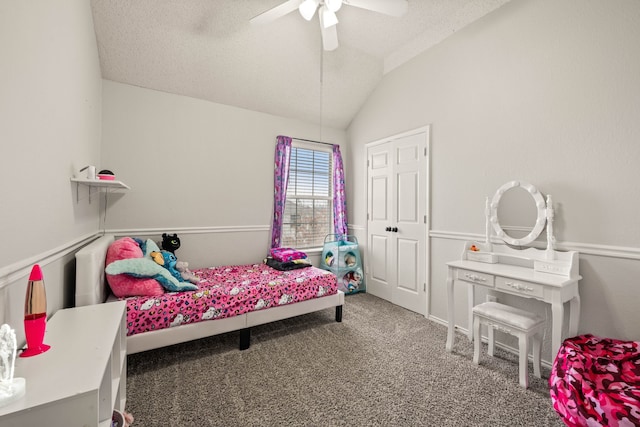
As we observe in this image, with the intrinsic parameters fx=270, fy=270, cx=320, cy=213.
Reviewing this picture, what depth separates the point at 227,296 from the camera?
7.74 feet

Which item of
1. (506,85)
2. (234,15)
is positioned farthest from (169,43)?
(506,85)

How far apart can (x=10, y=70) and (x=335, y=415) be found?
2.27 metres

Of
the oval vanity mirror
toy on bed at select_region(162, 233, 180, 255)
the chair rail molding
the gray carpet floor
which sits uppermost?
the oval vanity mirror

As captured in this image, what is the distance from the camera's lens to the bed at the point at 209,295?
1.87m

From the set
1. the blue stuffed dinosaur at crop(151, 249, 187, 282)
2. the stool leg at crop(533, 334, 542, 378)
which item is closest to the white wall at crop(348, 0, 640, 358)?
the stool leg at crop(533, 334, 542, 378)

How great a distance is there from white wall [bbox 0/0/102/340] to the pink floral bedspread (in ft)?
1.67

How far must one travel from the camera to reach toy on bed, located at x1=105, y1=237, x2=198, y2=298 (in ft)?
6.72

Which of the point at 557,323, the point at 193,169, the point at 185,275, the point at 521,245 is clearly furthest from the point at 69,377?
the point at 521,245

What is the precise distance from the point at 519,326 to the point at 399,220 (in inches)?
69.4

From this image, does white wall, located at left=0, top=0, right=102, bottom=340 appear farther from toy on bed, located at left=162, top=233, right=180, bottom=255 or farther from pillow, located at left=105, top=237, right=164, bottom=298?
toy on bed, located at left=162, top=233, right=180, bottom=255

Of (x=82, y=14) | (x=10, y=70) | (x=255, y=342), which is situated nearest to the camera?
(x=10, y=70)

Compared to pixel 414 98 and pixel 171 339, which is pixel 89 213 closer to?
pixel 171 339

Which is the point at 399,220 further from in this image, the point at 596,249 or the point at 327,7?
the point at 327,7

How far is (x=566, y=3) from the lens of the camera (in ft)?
6.81
